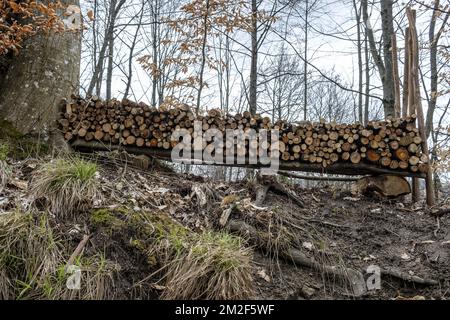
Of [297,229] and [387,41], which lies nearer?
[297,229]

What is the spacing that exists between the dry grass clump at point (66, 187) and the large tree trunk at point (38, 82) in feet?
4.63

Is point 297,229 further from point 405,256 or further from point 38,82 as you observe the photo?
point 38,82

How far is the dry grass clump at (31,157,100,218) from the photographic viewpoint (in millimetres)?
2684

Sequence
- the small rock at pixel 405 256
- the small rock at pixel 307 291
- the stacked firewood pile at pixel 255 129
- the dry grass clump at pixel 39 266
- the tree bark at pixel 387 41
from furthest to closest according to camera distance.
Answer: the tree bark at pixel 387 41 < the stacked firewood pile at pixel 255 129 < the small rock at pixel 405 256 < the small rock at pixel 307 291 < the dry grass clump at pixel 39 266

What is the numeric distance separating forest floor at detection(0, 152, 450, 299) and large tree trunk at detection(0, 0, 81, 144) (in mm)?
832

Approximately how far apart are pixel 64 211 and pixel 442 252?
3146 mm

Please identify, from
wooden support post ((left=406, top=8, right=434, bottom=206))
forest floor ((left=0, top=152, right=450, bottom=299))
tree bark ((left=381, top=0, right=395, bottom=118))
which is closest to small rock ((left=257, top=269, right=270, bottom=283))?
forest floor ((left=0, top=152, right=450, bottom=299))

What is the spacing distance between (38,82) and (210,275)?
329 cm

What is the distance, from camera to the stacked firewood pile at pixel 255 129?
441 centimetres

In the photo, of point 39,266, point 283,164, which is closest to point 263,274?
point 39,266

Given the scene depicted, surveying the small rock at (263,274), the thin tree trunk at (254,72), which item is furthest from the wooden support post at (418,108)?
the small rock at (263,274)

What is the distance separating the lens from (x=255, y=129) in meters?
4.49

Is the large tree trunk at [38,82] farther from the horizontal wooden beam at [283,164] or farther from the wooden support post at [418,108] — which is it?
the wooden support post at [418,108]

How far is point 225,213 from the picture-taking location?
10.2ft
